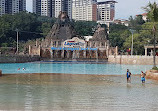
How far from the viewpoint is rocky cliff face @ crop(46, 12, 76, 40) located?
116 metres

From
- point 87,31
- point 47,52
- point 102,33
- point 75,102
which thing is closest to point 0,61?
point 47,52

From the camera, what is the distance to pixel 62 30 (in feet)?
395

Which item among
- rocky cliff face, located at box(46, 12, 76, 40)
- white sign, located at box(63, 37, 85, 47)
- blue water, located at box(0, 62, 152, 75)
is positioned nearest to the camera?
blue water, located at box(0, 62, 152, 75)

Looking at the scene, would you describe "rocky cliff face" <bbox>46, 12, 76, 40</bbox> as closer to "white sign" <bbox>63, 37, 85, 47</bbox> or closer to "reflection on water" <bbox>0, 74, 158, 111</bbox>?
"white sign" <bbox>63, 37, 85, 47</bbox>

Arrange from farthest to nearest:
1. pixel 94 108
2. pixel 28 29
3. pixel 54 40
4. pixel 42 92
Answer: pixel 28 29, pixel 54 40, pixel 42 92, pixel 94 108

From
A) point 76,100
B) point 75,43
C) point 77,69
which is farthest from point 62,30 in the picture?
point 76,100

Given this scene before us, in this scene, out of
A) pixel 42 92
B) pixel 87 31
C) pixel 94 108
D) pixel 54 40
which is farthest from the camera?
pixel 87 31

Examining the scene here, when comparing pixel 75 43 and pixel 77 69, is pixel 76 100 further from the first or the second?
pixel 75 43

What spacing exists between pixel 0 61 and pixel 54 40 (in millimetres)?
29327

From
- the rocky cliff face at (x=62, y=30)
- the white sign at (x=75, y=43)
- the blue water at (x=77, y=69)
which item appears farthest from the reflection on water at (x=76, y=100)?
the rocky cliff face at (x=62, y=30)

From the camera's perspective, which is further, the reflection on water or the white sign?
the white sign

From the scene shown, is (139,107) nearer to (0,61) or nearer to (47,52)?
(0,61)

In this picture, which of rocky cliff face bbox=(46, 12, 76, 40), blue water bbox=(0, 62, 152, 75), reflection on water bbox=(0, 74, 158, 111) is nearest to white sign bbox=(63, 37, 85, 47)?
rocky cliff face bbox=(46, 12, 76, 40)

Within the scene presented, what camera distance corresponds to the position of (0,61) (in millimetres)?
85688
